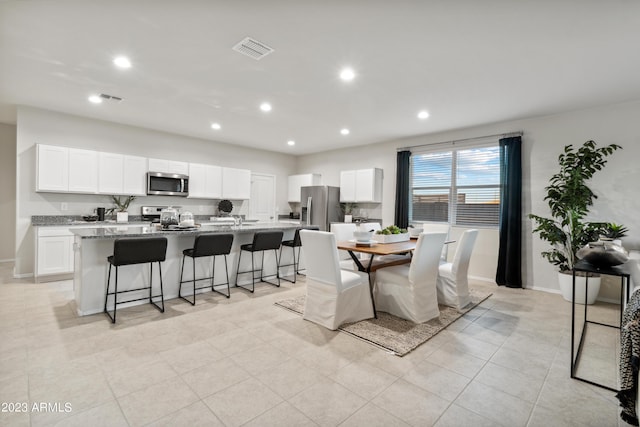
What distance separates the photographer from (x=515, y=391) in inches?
82.4

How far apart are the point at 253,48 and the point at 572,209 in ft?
14.5

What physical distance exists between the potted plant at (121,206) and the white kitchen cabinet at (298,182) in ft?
12.1

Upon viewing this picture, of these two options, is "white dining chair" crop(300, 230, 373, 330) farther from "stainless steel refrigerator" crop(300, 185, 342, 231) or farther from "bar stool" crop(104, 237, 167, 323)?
"stainless steel refrigerator" crop(300, 185, 342, 231)

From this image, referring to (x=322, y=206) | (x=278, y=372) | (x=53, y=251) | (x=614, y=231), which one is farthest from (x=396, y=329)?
(x=53, y=251)

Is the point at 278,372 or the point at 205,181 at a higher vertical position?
the point at 205,181

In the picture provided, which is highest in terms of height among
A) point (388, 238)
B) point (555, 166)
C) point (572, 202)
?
point (555, 166)

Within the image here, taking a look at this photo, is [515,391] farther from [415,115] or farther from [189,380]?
[415,115]

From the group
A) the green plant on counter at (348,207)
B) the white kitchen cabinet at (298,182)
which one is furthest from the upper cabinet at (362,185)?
the white kitchen cabinet at (298,182)

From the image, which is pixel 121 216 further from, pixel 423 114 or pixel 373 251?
pixel 423 114

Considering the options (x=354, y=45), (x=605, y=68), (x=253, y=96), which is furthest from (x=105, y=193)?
(x=605, y=68)

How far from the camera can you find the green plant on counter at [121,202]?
5580 millimetres

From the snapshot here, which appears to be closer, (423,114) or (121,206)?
(423,114)

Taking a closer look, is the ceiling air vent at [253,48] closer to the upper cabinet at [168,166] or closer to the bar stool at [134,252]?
the bar stool at [134,252]

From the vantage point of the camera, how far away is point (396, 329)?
10.0ft
